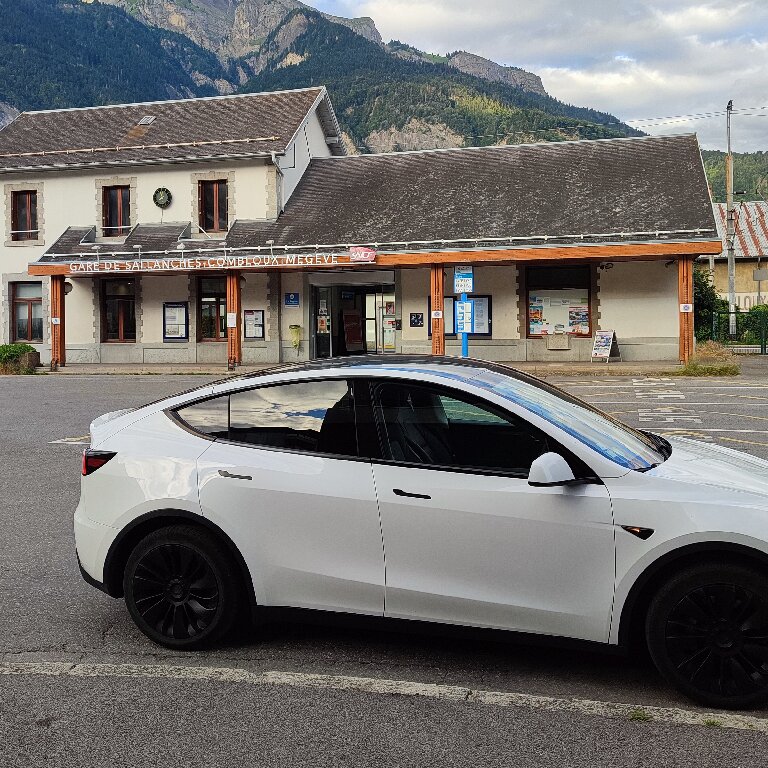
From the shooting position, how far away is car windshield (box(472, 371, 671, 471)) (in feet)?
13.4

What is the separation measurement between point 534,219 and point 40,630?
2454cm

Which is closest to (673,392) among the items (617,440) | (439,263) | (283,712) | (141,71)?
(439,263)

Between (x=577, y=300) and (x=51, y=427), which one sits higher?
(x=577, y=300)

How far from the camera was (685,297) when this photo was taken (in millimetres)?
24750

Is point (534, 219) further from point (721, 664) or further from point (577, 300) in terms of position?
point (721, 664)

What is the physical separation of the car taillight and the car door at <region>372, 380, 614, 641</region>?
1438mm

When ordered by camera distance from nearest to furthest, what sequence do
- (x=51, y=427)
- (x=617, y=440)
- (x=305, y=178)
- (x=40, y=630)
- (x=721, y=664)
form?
(x=721, y=664)
(x=617, y=440)
(x=40, y=630)
(x=51, y=427)
(x=305, y=178)

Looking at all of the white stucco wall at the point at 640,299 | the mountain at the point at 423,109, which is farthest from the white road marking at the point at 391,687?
the mountain at the point at 423,109

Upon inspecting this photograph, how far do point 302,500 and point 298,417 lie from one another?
43cm

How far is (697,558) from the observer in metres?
3.67

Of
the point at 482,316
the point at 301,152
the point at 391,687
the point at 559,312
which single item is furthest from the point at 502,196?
the point at 391,687

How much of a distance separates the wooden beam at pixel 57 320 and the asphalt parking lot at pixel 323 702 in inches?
1006

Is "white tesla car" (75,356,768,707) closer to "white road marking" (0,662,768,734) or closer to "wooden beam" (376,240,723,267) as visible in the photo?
"white road marking" (0,662,768,734)

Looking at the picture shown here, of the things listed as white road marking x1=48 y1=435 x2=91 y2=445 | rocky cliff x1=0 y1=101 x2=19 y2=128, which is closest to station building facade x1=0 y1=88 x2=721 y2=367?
white road marking x1=48 y1=435 x2=91 y2=445
